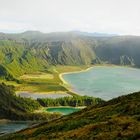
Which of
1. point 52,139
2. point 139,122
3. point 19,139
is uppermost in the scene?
point 139,122

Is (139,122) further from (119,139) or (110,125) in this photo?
(119,139)

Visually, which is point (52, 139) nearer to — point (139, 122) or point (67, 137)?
point (67, 137)

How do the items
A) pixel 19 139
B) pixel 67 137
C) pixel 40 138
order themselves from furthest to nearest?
pixel 19 139
pixel 40 138
pixel 67 137

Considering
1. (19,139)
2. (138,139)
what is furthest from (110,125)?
(19,139)

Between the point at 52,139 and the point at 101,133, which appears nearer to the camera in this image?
the point at 101,133

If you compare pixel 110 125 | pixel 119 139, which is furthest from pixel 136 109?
pixel 119 139

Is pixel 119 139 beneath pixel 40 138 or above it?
above

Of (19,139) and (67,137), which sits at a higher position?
(67,137)

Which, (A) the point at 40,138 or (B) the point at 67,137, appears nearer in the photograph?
(B) the point at 67,137

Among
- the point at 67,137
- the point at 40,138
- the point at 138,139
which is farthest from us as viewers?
the point at 40,138
